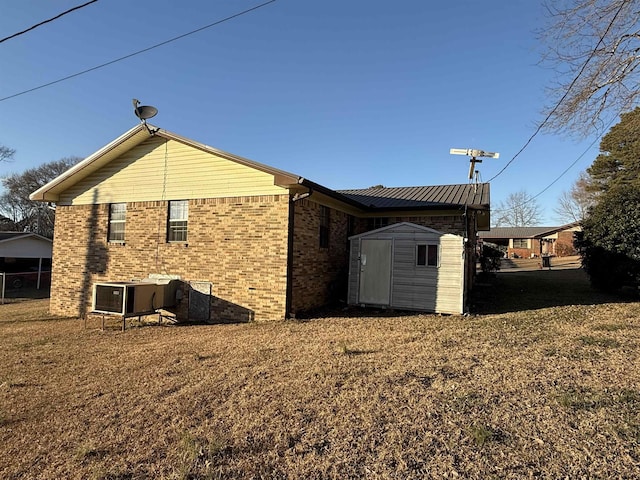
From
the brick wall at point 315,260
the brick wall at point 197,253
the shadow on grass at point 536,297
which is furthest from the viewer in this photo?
the shadow on grass at point 536,297

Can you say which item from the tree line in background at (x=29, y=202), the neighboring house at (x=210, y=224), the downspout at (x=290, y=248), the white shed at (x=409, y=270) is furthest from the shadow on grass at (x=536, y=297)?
the tree line in background at (x=29, y=202)

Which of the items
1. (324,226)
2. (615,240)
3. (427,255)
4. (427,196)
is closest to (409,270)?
(427,255)

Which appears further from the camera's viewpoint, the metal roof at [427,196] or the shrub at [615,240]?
the metal roof at [427,196]

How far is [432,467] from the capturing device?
110 inches

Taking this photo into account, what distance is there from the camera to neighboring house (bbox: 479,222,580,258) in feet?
124

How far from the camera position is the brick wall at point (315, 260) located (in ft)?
29.3

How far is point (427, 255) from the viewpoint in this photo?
30.9 ft

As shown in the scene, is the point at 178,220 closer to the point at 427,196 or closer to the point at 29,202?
the point at 427,196

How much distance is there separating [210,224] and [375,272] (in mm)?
4577

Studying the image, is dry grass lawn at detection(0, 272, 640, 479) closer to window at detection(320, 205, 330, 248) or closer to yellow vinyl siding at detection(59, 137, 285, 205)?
window at detection(320, 205, 330, 248)

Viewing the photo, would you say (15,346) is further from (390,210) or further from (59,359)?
(390,210)

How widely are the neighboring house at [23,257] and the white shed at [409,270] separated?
22.1m

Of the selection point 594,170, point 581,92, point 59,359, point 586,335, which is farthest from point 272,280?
point 594,170

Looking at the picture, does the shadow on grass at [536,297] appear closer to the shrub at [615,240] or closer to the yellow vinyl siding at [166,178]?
the shrub at [615,240]
